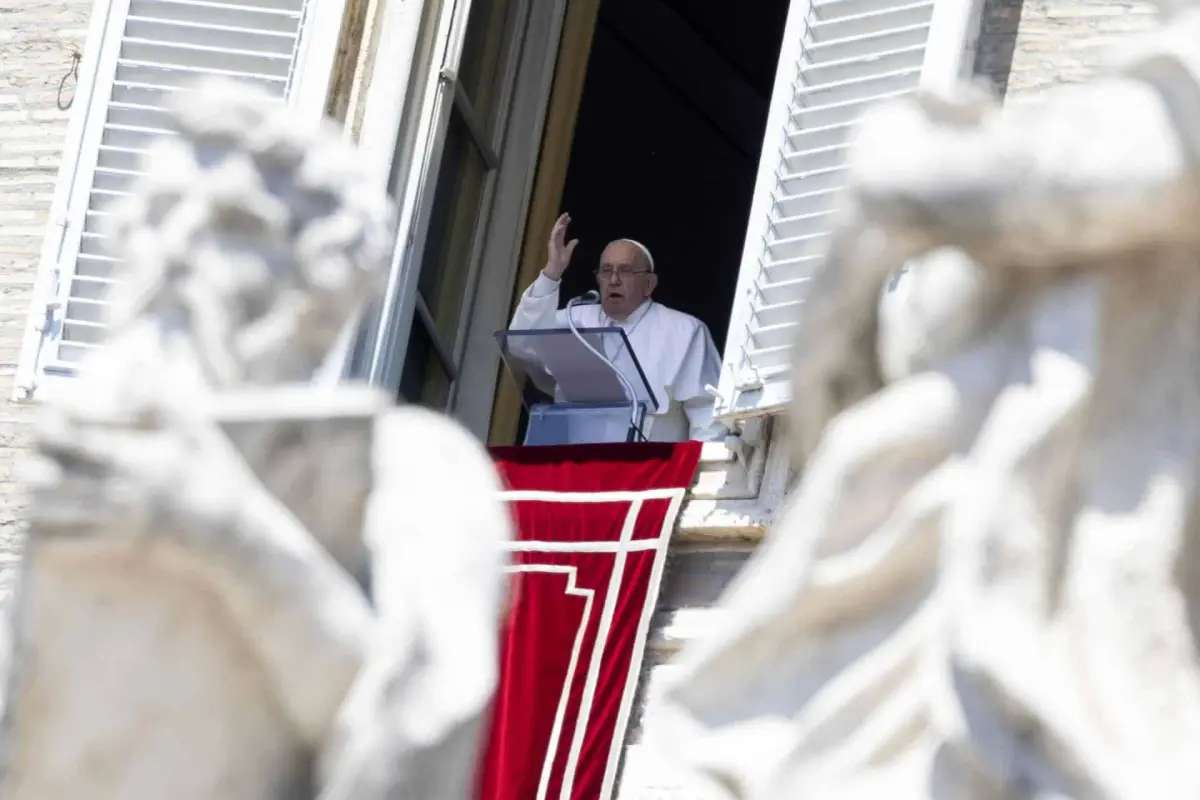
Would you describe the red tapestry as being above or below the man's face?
below

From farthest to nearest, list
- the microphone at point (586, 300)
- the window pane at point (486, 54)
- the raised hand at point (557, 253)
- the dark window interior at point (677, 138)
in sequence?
the dark window interior at point (677, 138) → the microphone at point (586, 300) → the window pane at point (486, 54) → the raised hand at point (557, 253)

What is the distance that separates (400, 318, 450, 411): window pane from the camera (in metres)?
12.5

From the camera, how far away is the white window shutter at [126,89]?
11.7m

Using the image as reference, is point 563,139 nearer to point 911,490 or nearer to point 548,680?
point 548,680

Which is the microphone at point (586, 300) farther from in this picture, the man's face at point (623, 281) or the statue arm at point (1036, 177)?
the statue arm at point (1036, 177)

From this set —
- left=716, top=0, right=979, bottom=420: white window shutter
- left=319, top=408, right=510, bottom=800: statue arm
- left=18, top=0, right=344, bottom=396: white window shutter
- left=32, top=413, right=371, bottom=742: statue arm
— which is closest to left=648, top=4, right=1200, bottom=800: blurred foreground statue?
left=319, top=408, right=510, bottom=800: statue arm

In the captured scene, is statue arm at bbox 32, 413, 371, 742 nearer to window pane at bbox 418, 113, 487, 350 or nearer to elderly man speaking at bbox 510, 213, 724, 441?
elderly man speaking at bbox 510, 213, 724, 441

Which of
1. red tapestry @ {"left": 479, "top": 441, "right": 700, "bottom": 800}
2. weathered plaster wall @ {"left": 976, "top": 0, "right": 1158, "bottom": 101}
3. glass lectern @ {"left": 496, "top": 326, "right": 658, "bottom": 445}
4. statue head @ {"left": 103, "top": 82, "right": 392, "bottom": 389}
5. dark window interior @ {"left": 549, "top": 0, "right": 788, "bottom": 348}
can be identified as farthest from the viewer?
dark window interior @ {"left": 549, "top": 0, "right": 788, "bottom": 348}

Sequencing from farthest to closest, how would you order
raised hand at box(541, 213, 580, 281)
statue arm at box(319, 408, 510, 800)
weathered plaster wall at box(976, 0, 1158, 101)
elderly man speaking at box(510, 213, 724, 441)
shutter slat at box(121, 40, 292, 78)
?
raised hand at box(541, 213, 580, 281) → elderly man speaking at box(510, 213, 724, 441) → shutter slat at box(121, 40, 292, 78) → weathered plaster wall at box(976, 0, 1158, 101) → statue arm at box(319, 408, 510, 800)

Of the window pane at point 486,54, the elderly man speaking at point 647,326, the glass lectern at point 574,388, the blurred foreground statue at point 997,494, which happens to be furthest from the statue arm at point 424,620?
the window pane at point 486,54

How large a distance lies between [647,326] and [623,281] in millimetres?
236

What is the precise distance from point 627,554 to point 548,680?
36 cm

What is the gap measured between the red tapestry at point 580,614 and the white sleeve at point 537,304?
3.77ft

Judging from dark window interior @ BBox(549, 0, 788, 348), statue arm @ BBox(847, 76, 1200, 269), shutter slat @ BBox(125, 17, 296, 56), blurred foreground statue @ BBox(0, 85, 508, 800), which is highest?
dark window interior @ BBox(549, 0, 788, 348)
